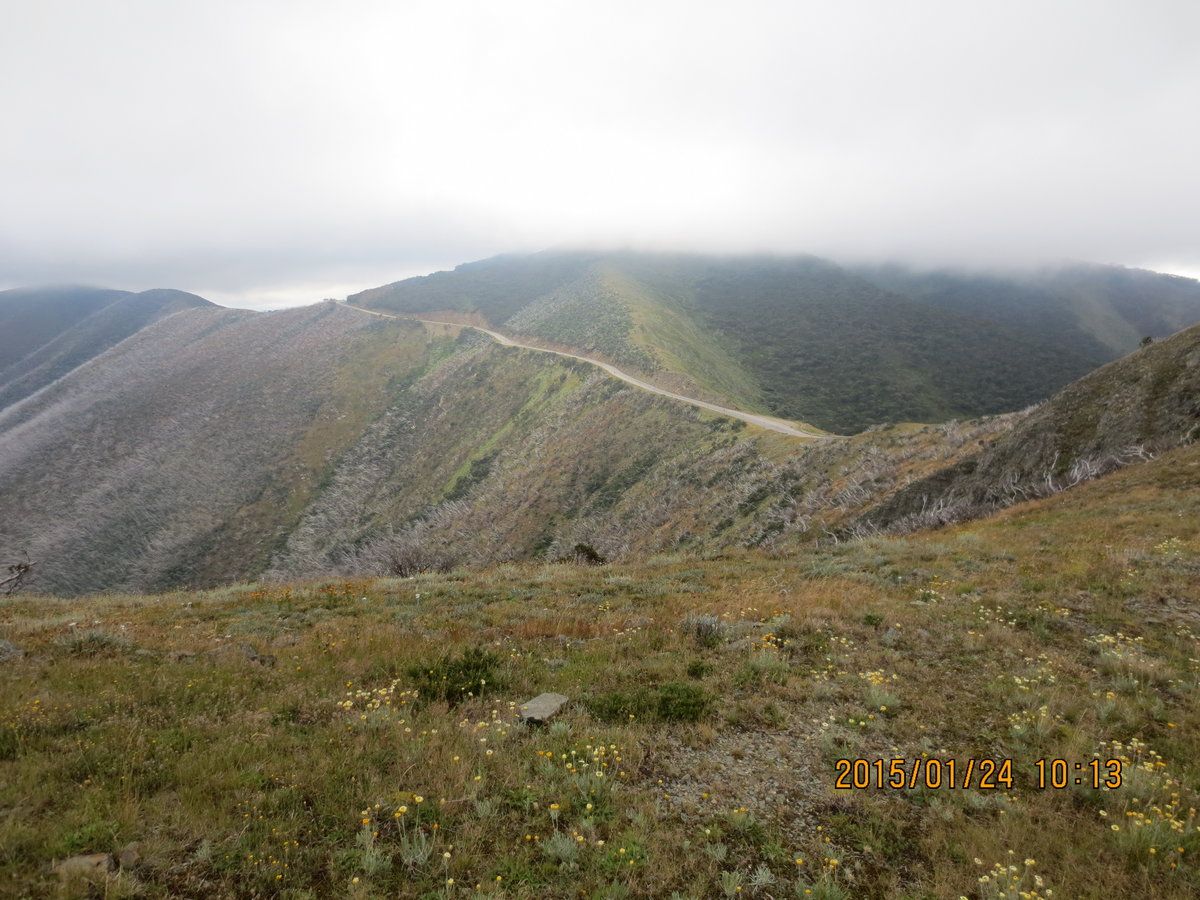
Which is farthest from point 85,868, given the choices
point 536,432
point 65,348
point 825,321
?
point 65,348

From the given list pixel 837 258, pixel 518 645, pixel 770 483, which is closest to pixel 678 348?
pixel 770 483

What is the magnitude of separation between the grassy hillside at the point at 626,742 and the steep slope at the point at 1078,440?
33.2 feet

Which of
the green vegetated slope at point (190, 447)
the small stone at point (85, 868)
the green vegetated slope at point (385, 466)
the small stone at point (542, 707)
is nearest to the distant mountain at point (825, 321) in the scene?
the green vegetated slope at point (385, 466)

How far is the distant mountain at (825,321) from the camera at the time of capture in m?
81.8

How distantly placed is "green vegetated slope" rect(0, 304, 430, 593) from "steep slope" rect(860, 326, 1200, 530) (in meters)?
63.3

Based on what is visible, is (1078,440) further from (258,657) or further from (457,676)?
(258,657)

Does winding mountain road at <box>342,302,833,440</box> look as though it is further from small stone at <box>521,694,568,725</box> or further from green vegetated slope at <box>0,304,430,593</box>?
small stone at <box>521,694,568,725</box>

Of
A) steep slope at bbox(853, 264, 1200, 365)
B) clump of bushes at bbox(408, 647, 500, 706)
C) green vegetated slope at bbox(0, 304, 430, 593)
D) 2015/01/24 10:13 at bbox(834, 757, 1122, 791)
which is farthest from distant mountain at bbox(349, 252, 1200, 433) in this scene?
2015/01/24 10:13 at bbox(834, 757, 1122, 791)

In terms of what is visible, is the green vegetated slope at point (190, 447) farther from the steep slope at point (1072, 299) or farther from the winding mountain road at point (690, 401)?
the steep slope at point (1072, 299)

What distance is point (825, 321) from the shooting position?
116 meters

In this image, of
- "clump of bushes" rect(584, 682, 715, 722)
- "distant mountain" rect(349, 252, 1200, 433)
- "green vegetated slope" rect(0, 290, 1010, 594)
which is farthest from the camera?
"distant mountain" rect(349, 252, 1200, 433)

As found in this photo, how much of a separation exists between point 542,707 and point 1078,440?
85.8 feet

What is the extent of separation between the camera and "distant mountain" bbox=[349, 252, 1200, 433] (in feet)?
268

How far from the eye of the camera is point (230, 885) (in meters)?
4.28
